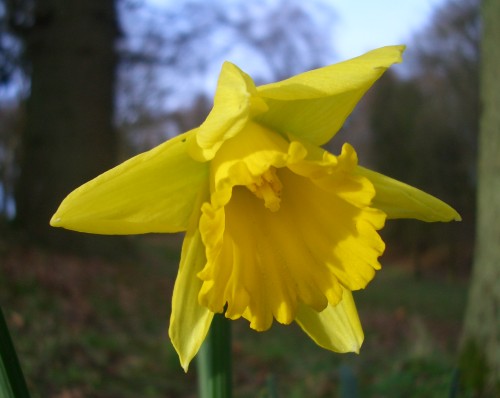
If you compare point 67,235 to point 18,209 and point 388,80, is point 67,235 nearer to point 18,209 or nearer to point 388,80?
point 18,209

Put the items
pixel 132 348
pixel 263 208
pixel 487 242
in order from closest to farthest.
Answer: pixel 263 208, pixel 487 242, pixel 132 348

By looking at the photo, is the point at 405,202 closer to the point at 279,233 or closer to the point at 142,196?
the point at 279,233

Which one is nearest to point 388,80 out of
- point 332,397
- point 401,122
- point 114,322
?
A: point 401,122

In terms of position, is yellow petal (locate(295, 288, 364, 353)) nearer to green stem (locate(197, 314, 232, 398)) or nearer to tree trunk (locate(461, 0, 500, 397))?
green stem (locate(197, 314, 232, 398))

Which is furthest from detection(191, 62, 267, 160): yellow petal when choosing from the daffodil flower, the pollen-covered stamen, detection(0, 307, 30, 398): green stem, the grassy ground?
the grassy ground

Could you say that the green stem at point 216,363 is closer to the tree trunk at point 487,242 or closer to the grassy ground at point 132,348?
the grassy ground at point 132,348

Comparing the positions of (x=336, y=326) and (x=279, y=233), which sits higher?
(x=279, y=233)

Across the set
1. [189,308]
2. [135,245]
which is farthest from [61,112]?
[189,308]
